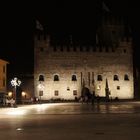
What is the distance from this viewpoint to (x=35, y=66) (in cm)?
6900

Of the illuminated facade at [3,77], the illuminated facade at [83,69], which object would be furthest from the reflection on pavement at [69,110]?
the illuminated facade at [83,69]

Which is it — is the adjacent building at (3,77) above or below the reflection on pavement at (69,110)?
above

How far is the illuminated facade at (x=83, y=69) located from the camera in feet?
226

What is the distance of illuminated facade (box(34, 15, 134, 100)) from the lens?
69.0m

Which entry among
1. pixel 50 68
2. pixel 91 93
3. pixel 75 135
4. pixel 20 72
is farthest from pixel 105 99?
pixel 75 135

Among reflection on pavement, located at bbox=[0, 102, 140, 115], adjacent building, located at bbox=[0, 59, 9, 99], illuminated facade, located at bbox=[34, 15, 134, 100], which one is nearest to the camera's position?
reflection on pavement, located at bbox=[0, 102, 140, 115]

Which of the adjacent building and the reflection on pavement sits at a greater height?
the adjacent building

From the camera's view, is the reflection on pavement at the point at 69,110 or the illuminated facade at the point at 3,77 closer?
the reflection on pavement at the point at 69,110

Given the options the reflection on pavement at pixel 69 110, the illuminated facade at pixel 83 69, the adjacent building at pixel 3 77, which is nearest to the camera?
the reflection on pavement at pixel 69 110

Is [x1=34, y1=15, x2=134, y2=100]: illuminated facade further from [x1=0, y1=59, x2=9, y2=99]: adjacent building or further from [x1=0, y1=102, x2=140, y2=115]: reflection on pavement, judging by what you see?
[x1=0, y1=102, x2=140, y2=115]: reflection on pavement

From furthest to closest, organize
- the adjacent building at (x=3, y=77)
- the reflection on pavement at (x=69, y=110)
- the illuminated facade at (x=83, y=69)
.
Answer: the illuminated facade at (x=83, y=69) < the adjacent building at (x=3, y=77) < the reflection on pavement at (x=69, y=110)

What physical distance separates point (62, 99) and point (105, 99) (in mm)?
7337

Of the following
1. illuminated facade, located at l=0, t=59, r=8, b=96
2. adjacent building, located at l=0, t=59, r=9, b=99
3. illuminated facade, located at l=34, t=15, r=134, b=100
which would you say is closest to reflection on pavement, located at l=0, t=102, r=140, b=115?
adjacent building, located at l=0, t=59, r=9, b=99

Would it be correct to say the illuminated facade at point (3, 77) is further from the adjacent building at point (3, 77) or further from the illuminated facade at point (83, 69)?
the illuminated facade at point (83, 69)
